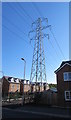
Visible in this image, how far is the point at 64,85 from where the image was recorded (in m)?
21.8

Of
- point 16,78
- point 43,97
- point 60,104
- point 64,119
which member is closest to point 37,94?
point 43,97

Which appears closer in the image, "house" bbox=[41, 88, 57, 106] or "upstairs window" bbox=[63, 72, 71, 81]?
"upstairs window" bbox=[63, 72, 71, 81]

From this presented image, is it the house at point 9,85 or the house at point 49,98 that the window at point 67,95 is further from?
the house at point 9,85

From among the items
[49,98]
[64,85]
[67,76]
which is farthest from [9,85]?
[67,76]

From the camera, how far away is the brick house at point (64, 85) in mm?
21312

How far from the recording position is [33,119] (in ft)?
39.9

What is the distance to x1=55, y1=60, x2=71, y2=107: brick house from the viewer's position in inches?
839

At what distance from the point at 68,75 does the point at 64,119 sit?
10.1 m

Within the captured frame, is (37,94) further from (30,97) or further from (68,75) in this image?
(68,75)

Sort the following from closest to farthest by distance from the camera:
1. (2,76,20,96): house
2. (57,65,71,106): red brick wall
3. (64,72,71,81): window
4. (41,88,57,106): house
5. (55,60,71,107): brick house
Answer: (55,60,71,107): brick house, (57,65,71,106): red brick wall, (64,72,71,81): window, (41,88,57,106): house, (2,76,20,96): house

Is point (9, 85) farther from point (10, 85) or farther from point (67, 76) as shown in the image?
point (67, 76)

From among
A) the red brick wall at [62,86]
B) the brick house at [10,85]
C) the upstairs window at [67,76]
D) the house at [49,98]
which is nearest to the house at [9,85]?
the brick house at [10,85]

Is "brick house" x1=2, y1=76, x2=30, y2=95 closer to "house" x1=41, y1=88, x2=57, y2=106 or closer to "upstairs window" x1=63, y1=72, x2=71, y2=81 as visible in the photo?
"house" x1=41, y1=88, x2=57, y2=106

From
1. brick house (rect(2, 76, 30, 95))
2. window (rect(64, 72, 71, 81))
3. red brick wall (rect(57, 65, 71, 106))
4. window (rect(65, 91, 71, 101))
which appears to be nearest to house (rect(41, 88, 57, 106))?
red brick wall (rect(57, 65, 71, 106))
